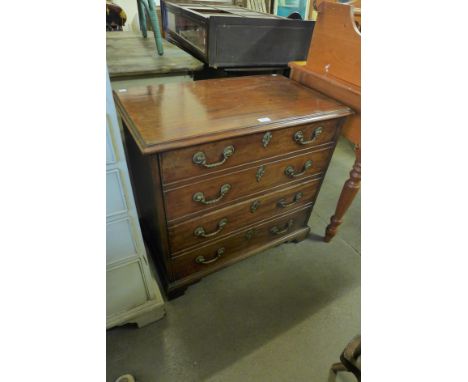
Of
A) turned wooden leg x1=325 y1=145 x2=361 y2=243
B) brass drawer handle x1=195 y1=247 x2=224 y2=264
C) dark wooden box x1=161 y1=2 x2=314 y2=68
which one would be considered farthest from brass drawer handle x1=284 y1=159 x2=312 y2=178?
dark wooden box x1=161 y1=2 x2=314 y2=68

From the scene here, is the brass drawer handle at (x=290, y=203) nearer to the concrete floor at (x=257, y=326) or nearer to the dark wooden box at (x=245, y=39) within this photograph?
the concrete floor at (x=257, y=326)

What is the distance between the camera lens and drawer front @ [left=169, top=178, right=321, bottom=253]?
0.94m

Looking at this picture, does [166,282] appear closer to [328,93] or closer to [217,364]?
[217,364]

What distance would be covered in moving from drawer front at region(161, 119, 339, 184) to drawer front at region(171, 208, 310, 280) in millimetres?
388

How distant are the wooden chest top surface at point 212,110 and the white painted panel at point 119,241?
0.24 meters

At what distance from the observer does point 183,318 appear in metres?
1.11

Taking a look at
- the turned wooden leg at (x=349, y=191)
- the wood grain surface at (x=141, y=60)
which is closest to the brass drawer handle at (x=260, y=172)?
the turned wooden leg at (x=349, y=191)

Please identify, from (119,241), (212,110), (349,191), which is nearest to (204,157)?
(212,110)

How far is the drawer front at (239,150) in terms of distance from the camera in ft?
2.43

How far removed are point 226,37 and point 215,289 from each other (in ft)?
4.00

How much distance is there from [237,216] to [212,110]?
0.42m

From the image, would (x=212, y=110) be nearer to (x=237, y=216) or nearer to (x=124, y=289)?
(x=237, y=216)

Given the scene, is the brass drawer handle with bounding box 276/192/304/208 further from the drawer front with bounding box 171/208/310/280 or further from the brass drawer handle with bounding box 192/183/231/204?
the brass drawer handle with bounding box 192/183/231/204
